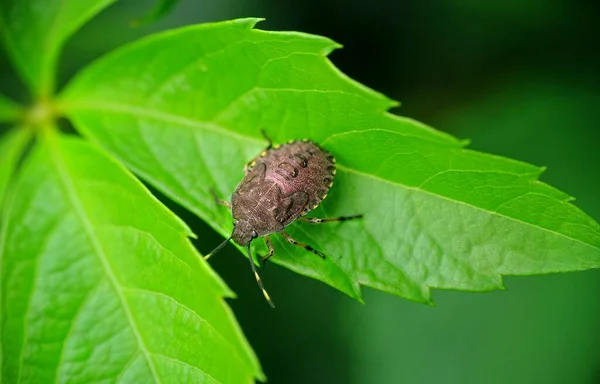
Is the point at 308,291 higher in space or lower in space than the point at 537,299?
higher

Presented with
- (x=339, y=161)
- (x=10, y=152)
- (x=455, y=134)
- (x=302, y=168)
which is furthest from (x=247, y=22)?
(x=455, y=134)

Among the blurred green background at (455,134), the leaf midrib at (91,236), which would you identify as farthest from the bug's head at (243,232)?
the blurred green background at (455,134)

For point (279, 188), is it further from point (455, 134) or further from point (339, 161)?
point (455, 134)

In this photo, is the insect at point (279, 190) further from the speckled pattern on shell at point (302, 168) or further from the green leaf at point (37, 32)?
the green leaf at point (37, 32)

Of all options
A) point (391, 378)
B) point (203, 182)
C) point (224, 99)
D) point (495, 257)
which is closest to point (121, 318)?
point (203, 182)

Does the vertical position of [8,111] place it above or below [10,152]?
above

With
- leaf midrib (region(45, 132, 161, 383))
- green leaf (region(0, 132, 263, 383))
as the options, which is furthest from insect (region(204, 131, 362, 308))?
leaf midrib (region(45, 132, 161, 383))

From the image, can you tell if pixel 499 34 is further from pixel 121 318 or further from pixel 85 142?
pixel 121 318
